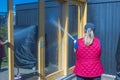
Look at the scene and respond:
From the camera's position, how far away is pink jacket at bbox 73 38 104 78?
442 centimetres

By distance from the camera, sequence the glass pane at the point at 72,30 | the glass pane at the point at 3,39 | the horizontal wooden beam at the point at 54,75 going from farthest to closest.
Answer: the glass pane at the point at 72,30 → the horizontal wooden beam at the point at 54,75 → the glass pane at the point at 3,39

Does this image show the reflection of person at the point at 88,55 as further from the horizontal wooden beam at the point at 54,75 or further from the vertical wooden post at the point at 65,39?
the vertical wooden post at the point at 65,39

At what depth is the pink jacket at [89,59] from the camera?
442 cm

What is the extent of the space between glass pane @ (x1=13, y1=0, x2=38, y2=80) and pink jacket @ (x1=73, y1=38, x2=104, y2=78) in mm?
1412

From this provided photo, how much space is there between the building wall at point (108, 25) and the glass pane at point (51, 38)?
200 centimetres

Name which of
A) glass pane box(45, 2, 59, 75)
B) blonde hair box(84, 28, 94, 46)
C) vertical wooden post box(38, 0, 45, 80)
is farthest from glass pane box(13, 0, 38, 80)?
blonde hair box(84, 28, 94, 46)

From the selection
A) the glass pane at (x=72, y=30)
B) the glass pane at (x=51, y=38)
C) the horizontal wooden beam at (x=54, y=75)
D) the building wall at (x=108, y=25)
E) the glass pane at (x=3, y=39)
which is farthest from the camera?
the building wall at (x=108, y=25)

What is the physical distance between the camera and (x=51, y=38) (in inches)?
257

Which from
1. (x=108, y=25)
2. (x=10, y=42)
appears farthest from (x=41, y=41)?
(x=108, y=25)

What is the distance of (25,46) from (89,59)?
5.49ft

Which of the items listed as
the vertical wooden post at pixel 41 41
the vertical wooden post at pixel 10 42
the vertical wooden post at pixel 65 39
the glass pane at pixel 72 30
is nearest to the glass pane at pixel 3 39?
the vertical wooden post at pixel 10 42

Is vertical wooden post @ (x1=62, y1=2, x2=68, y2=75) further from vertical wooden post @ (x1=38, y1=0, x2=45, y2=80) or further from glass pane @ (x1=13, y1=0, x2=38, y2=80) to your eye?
glass pane @ (x1=13, y1=0, x2=38, y2=80)

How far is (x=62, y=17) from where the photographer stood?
7023 mm

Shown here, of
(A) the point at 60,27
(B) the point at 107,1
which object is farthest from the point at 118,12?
(A) the point at 60,27
